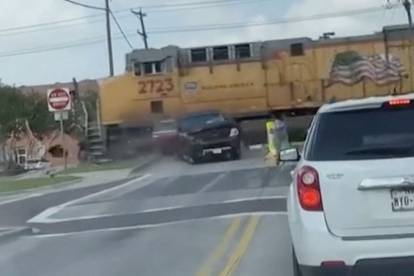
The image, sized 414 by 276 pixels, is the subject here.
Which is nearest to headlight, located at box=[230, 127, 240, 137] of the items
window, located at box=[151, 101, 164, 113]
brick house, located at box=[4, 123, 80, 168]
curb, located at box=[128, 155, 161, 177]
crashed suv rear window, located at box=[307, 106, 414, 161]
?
curb, located at box=[128, 155, 161, 177]

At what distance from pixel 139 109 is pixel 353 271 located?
34.1m

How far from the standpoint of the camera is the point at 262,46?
40.7 metres

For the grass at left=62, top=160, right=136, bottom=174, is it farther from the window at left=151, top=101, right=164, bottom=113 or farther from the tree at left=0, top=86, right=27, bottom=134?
the tree at left=0, top=86, right=27, bottom=134

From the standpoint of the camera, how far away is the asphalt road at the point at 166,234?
11922 millimetres

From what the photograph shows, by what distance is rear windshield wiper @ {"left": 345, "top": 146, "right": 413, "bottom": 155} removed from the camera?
7871mm

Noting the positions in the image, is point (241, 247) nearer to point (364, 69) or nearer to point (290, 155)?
point (290, 155)

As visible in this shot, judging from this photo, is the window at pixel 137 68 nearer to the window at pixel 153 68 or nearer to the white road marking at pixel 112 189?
the window at pixel 153 68

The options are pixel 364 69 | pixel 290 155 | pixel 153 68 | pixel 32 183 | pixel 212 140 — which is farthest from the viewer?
pixel 153 68

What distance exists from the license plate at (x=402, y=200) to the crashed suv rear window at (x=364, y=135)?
280mm

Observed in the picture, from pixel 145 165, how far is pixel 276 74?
7.42 m

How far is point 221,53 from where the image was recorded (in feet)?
135

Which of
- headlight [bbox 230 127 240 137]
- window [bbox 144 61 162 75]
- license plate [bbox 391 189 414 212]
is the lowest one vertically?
headlight [bbox 230 127 240 137]

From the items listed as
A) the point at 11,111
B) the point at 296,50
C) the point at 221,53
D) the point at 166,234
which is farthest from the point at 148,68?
the point at 11,111

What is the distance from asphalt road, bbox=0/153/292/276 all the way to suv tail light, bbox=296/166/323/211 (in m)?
2.79
